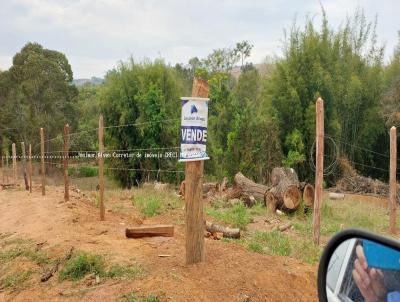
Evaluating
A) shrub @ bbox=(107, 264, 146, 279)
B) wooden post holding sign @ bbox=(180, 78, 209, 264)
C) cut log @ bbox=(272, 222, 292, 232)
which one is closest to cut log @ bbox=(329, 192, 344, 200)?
cut log @ bbox=(272, 222, 292, 232)

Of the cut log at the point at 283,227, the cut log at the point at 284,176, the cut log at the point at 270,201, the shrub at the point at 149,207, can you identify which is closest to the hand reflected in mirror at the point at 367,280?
the cut log at the point at 283,227

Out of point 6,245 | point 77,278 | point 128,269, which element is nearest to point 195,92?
point 128,269

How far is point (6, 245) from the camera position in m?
6.85

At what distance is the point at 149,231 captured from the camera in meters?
6.21

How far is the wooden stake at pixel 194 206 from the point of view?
15.0ft

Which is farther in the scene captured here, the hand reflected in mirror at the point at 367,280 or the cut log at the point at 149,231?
the cut log at the point at 149,231

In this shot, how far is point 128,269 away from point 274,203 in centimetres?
597

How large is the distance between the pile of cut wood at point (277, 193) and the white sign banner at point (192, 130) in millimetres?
5886

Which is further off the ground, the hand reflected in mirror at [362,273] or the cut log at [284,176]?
the hand reflected in mirror at [362,273]

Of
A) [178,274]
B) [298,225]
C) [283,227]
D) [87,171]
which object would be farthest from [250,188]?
[87,171]

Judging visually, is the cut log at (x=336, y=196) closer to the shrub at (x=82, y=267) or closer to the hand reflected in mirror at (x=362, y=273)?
the shrub at (x=82, y=267)

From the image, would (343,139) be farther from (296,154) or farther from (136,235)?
(136,235)

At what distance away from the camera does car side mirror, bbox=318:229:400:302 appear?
108 cm

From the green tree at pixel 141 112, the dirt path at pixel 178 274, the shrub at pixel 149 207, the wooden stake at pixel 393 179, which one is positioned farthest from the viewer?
the green tree at pixel 141 112
